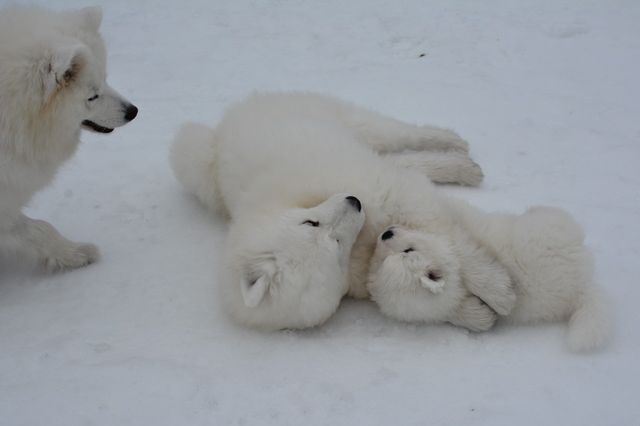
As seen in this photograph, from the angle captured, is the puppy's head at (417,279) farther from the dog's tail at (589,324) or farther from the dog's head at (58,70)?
the dog's head at (58,70)

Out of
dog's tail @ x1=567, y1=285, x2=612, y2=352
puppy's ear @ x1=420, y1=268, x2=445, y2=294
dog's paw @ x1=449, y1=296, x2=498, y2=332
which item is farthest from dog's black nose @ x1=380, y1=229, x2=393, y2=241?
dog's tail @ x1=567, y1=285, x2=612, y2=352

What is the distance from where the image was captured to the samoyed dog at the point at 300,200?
12.6ft

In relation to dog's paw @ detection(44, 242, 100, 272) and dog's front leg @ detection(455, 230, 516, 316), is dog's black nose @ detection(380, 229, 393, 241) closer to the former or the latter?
dog's front leg @ detection(455, 230, 516, 316)

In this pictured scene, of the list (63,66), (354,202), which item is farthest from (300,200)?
(63,66)

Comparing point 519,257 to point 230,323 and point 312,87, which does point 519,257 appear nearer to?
point 230,323

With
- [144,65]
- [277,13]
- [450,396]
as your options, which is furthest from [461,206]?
[277,13]

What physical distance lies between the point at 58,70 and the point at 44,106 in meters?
0.27

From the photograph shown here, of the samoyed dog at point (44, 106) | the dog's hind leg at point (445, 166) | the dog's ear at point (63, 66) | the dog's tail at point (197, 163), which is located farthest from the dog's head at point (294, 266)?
the dog's hind leg at point (445, 166)

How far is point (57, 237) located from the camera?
4453 mm

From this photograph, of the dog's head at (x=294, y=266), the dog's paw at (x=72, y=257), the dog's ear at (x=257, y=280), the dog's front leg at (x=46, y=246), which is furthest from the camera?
the dog's paw at (x=72, y=257)

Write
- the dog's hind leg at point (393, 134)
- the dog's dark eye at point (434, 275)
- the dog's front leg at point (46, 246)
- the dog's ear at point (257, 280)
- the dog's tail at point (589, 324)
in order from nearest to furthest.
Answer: the dog's tail at point (589, 324) → the dog's ear at point (257, 280) → the dog's dark eye at point (434, 275) → the dog's front leg at point (46, 246) → the dog's hind leg at point (393, 134)

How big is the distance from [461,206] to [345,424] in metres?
1.79

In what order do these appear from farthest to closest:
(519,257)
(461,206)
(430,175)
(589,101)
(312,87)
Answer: (312,87)
(589,101)
(430,175)
(461,206)
(519,257)

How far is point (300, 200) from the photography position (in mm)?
4223
